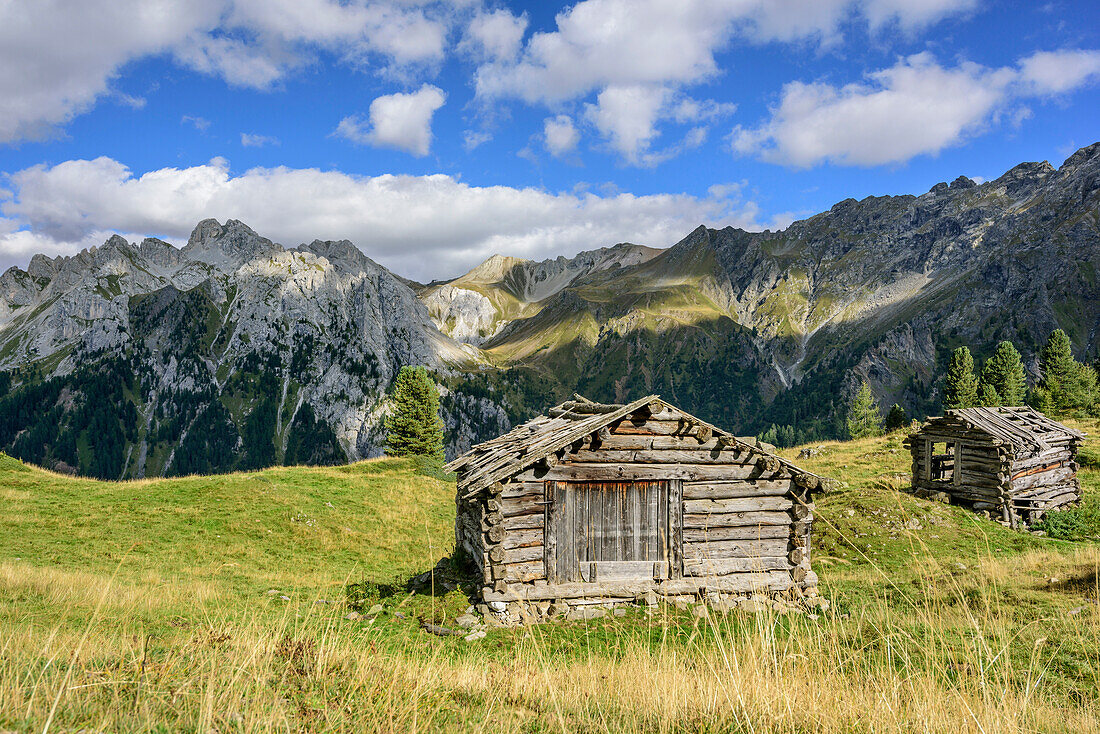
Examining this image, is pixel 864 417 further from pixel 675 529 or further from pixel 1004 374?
pixel 675 529

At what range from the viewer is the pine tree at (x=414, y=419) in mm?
58750

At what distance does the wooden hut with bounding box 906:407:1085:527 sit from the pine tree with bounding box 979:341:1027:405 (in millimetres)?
53798

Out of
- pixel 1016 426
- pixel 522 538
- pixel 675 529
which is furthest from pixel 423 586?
pixel 1016 426

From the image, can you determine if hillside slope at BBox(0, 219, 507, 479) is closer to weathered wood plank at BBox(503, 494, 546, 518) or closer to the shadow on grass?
the shadow on grass

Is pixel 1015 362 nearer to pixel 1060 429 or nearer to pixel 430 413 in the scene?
pixel 1060 429

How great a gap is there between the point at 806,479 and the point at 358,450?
6996 inches

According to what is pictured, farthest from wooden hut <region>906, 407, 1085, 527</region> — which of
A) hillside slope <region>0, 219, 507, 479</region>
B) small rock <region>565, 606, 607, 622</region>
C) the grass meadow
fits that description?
hillside slope <region>0, 219, 507, 479</region>

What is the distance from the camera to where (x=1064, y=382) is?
70938mm

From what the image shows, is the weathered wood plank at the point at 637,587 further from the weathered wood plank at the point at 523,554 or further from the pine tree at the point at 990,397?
Result: the pine tree at the point at 990,397

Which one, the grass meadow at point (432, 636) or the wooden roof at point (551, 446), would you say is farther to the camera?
the wooden roof at point (551, 446)

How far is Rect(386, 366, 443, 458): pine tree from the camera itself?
58.8 meters

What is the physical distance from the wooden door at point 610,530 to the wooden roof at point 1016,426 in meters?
18.5

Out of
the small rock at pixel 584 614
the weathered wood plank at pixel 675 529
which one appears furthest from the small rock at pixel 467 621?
the weathered wood plank at pixel 675 529

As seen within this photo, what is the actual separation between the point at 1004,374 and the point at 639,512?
79.8m
